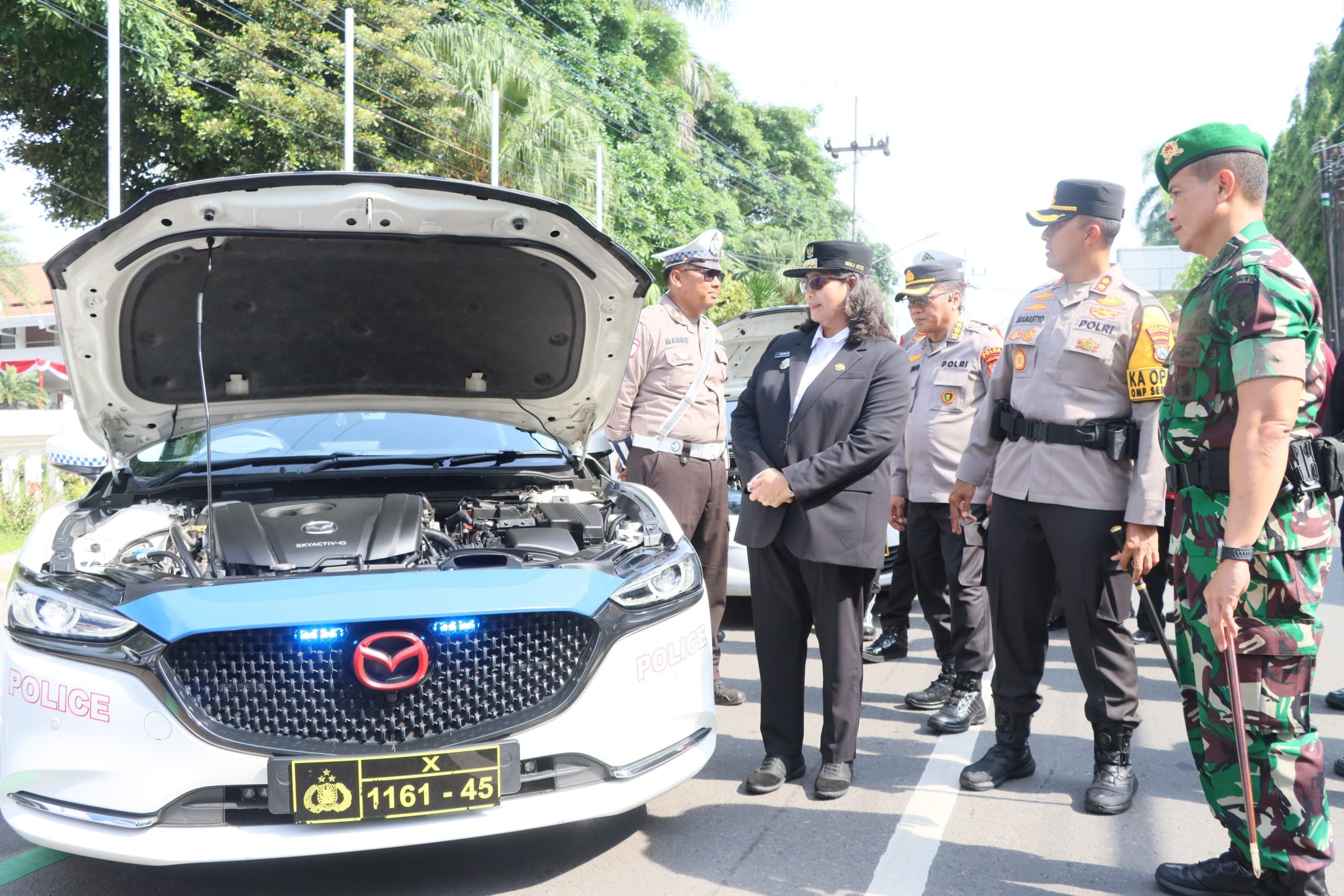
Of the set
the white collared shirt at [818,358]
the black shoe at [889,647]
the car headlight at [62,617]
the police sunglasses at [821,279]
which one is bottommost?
the black shoe at [889,647]

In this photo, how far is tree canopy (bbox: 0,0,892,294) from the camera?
554 inches

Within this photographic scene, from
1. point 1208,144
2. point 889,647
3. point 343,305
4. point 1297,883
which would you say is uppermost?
point 1208,144

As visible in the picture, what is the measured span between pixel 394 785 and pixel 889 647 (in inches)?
151

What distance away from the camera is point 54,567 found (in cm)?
290

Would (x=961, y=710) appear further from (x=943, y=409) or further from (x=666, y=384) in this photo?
(x=666, y=384)

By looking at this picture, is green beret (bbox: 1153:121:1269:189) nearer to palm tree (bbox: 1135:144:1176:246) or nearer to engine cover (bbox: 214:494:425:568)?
engine cover (bbox: 214:494:425:568)

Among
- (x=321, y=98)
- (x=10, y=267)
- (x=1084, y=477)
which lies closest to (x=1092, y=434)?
(x=1084, y=477)

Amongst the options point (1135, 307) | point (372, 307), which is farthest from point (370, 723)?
point (1135, 307)

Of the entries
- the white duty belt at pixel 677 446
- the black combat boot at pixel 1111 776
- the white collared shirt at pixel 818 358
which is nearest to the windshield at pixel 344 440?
the white duty belt at pixel 677 446

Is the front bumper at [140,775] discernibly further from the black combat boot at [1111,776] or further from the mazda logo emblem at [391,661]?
the black combat boot at [1111,776]

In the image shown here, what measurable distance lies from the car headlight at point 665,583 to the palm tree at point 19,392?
3538cm

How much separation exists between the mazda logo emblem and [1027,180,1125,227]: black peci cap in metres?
2.51

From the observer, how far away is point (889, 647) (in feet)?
19.8

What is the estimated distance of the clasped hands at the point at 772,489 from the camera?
3.70m
